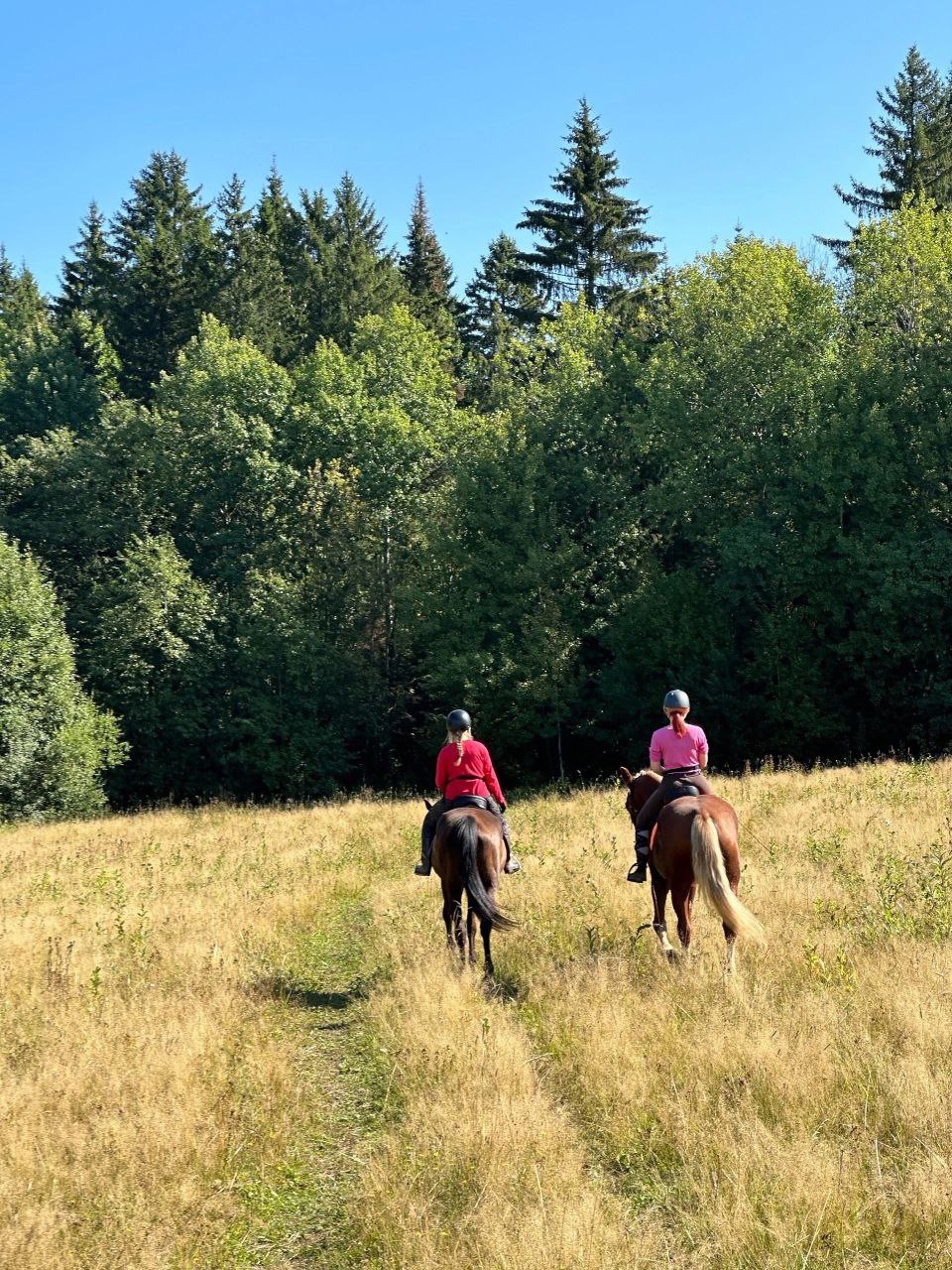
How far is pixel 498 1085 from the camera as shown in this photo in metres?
6.47

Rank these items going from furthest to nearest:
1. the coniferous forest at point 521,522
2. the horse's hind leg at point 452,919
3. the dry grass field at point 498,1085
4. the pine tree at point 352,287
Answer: the pine tree at point 352,287 → the coniferous forest at point 521,522 → the horse's hind leg at point 452,919 → the dry grass field at point 498,1085

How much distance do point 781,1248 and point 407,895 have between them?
948cm

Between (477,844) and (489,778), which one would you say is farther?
(489,778)

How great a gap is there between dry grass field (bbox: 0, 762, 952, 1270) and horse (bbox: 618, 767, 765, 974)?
34cm

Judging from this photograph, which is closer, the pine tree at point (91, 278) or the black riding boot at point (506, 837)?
the black riding boot at point (506, 837)

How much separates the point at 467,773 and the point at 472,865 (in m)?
1.03

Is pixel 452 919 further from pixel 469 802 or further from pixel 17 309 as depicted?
pixel 17 309

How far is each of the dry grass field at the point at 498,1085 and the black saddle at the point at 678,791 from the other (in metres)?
1.36

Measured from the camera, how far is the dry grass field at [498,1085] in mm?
4797

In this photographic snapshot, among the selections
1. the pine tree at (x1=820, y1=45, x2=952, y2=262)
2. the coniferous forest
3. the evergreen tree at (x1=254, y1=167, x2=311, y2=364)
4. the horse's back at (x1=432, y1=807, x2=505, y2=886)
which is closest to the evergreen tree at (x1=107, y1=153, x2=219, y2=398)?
the coniferous forest

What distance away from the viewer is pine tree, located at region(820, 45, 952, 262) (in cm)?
4097

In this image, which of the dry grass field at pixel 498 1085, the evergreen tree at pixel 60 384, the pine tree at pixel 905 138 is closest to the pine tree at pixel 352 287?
the evergreen tree at pixel 60 384

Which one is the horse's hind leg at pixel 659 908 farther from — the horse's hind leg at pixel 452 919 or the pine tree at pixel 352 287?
the pine tree at pixel 352 287

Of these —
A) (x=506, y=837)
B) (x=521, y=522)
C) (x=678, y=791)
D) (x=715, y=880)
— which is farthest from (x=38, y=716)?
(x=715, y=880)
